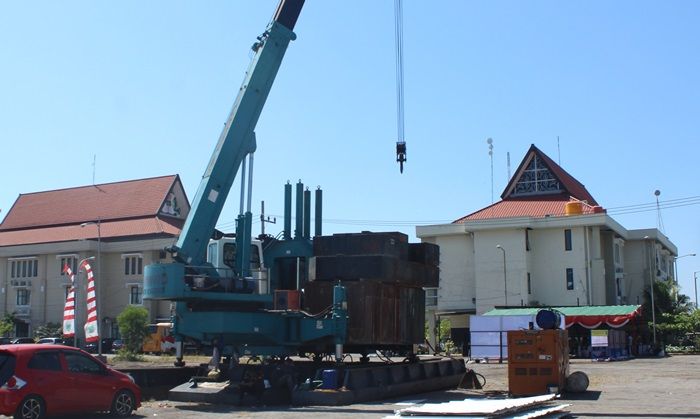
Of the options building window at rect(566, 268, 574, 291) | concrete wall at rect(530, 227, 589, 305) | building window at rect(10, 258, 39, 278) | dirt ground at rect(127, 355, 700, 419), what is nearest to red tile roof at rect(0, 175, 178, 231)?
building window at rect(10, 258, 39, 278)

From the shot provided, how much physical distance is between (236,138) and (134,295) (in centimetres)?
5841

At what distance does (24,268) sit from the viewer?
266 ft

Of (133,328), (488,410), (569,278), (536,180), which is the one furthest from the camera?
(536,180)

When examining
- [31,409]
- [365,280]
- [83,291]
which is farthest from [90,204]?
[31,409]

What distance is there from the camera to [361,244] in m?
20.4

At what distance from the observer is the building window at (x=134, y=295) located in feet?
248

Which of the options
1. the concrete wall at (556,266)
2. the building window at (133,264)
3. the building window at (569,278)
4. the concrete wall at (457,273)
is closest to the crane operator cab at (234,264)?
the concrete wall at (556,266)

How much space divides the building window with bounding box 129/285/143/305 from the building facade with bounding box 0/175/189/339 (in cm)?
9

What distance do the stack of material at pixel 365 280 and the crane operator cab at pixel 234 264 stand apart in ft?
3.87

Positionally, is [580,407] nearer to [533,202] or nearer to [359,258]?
[359,258]

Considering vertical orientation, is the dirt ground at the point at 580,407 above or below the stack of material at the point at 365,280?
below

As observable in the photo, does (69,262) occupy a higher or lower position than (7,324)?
higher

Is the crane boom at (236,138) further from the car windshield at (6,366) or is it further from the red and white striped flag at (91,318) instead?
the red and white striped flag at (91,318)

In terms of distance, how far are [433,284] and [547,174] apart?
170 feet
